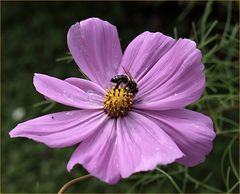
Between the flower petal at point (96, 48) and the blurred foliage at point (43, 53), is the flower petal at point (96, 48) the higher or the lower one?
the higher one

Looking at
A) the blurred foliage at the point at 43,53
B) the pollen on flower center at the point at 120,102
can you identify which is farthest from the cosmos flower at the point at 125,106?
the blurred foliage at the point at 43,53

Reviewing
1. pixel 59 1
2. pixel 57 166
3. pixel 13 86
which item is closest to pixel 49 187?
pixel 57 166

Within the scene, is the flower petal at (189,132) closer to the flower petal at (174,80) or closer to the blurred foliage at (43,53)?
the flower petal at (174,80)

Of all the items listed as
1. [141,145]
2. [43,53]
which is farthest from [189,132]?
[43,53]

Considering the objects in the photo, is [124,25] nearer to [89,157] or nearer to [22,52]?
[22,52]

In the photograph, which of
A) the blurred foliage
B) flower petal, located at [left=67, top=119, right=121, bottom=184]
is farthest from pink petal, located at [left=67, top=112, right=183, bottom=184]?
the blurred foliage

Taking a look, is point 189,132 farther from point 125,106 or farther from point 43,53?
point 43,53
